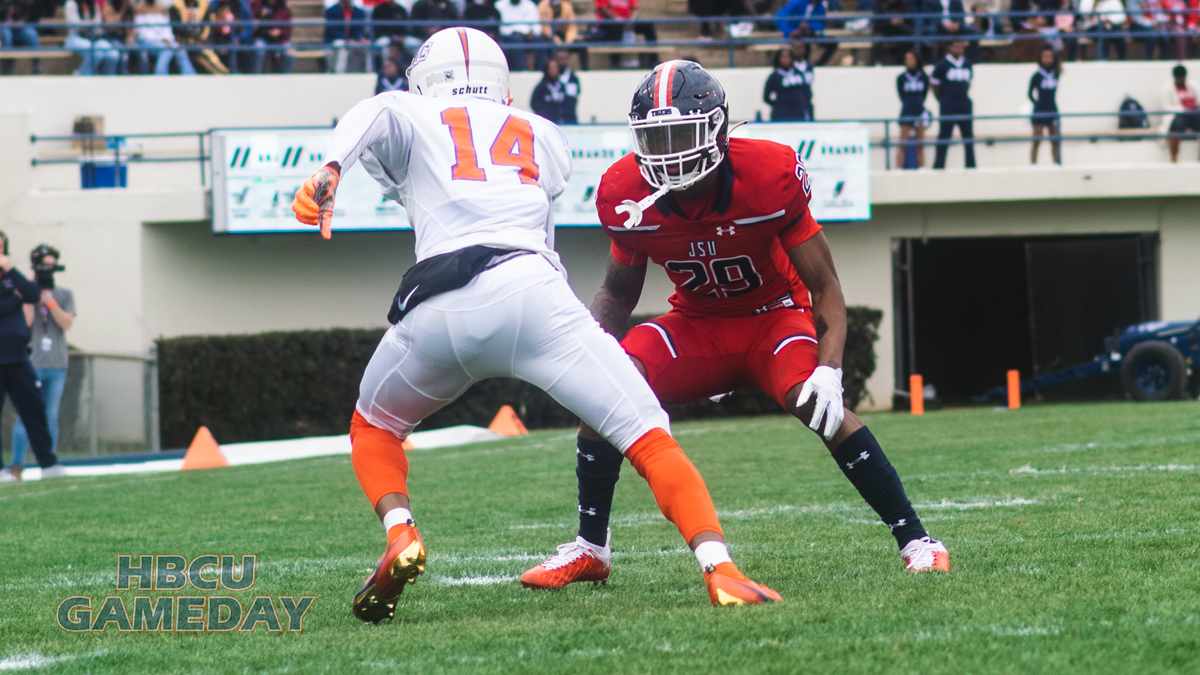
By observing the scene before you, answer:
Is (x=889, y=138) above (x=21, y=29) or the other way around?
the other way around

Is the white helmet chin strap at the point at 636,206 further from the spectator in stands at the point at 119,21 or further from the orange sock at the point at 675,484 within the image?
the spectator in stands at the point at 119,21

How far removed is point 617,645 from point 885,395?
15480 mm

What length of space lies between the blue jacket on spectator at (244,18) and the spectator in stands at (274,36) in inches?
2.8

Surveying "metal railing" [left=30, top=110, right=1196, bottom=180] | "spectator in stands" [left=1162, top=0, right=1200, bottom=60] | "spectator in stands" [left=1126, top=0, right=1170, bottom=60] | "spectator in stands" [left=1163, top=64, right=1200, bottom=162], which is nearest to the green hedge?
"metal railing" [left=30, top=110, right=1196, bottom=180]

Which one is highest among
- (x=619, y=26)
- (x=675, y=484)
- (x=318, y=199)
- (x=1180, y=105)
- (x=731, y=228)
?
(x=619, y=26)

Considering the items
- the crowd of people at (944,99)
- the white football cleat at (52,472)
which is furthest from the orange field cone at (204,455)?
the crowd of people at (944,99)

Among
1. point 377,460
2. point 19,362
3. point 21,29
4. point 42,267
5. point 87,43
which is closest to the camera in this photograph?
point 377,460

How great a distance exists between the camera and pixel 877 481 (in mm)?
4203

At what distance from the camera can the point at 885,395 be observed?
59.2 ft

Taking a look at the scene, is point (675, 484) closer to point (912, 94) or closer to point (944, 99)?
point (912, 94)

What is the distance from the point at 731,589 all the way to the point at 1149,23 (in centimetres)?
1895

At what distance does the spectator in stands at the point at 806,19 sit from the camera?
61.1ft

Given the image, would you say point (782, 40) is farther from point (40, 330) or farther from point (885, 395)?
point (40, 330)

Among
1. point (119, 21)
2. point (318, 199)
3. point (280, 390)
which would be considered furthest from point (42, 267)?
point (318, 199)
